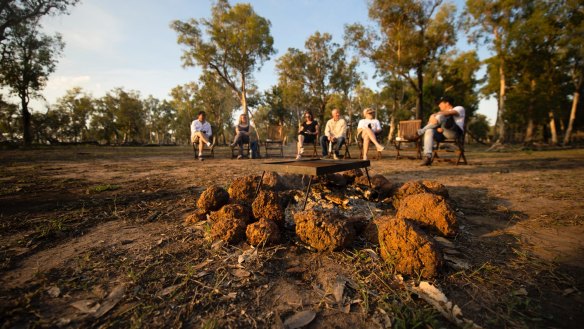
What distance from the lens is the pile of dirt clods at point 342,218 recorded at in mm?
1767

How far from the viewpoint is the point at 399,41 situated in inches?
658

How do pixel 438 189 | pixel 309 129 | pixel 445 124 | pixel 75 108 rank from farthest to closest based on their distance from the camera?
pixel 75 108
pixel 309 129
pixel 445 124
pixel 438 189

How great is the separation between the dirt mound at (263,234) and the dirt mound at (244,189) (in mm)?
912

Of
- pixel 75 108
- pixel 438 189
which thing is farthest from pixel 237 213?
pixel 75 108

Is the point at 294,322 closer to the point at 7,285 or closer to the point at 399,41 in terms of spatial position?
the point at 7,285

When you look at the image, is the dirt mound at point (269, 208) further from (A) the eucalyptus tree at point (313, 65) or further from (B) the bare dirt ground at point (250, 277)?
(A) the eucalyptus tree at point (313, 65)

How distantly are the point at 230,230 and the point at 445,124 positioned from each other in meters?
7.00

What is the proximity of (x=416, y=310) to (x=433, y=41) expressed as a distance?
2007 centimetres

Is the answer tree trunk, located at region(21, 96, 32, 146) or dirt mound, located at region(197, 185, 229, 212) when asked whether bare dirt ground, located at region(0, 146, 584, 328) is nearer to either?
dirt mound, located at region(197, 185, 229, 212)

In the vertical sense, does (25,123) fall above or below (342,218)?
above

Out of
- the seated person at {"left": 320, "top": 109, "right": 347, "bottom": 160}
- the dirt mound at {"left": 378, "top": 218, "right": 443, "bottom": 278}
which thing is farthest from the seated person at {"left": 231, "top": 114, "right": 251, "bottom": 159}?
the dirt mound at {"left": 378, "top": 218, "right": 443, "bottom": 278}

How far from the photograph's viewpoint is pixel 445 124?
22.3ft

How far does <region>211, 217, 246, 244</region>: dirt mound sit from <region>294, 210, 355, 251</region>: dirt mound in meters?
0.54

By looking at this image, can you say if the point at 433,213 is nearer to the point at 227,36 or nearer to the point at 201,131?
the point at 201,131
